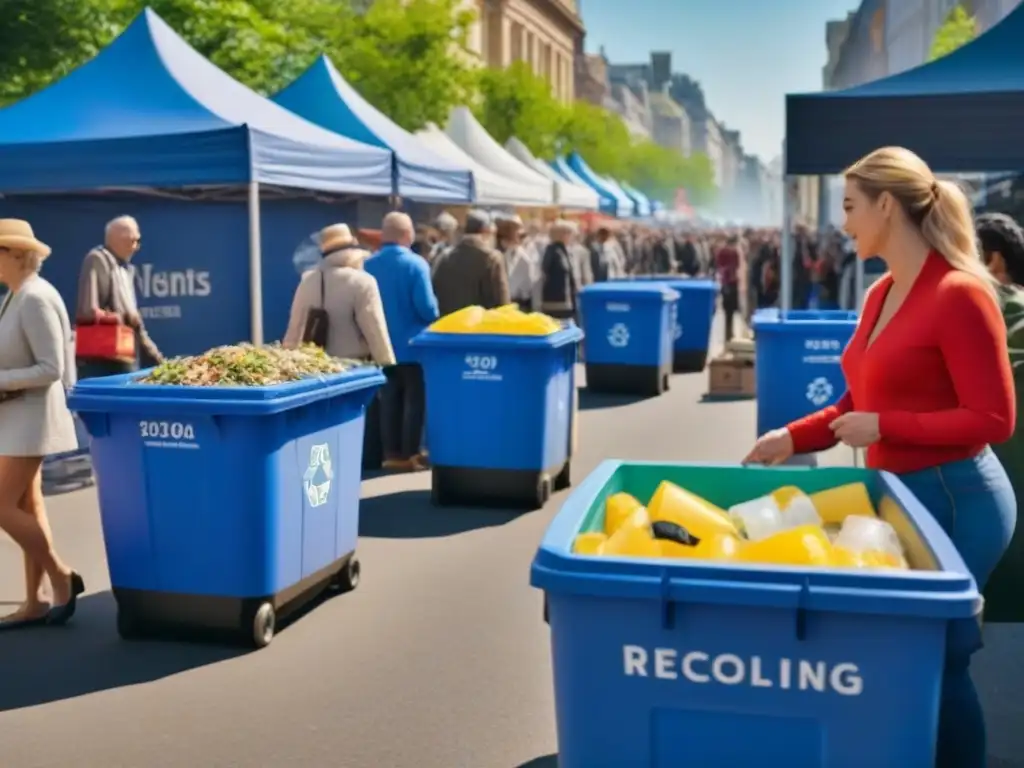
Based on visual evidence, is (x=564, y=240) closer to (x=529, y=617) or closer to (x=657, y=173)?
(x=529, y=617)

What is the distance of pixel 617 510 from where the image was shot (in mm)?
3217

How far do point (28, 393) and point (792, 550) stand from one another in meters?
4.14

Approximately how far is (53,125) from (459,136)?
57.0 feet

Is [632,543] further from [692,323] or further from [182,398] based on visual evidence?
[692,323]

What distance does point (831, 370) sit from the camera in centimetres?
997

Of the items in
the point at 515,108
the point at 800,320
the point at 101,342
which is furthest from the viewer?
the point at 515,108

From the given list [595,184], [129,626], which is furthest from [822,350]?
[595,184]

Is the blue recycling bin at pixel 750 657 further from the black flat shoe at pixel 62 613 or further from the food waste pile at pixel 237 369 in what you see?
the black flat shoe at pixel 62 613

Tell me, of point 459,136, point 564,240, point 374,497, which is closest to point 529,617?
point 374,497

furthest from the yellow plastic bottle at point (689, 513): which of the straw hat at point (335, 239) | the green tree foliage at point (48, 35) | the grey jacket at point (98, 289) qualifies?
the green tree foliage at point (48, 35)

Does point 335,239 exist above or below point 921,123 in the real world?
below

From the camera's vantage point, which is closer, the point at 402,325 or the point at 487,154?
the point at 402,325

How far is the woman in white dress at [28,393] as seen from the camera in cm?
592

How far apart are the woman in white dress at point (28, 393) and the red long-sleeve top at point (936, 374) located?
12.1 feet
